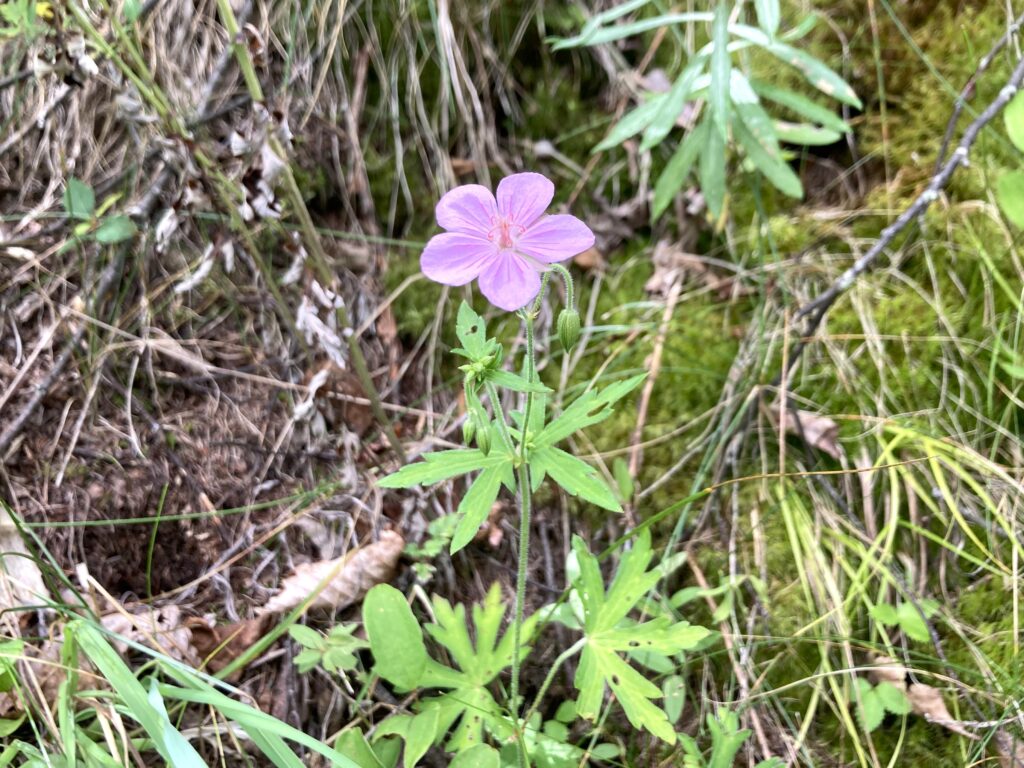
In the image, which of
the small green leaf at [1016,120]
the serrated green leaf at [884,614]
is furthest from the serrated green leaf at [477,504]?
the small green leaf at [1016,120]

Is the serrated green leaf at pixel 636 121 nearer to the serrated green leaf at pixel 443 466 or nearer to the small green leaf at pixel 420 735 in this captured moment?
the serrated green leaf at pixel 443 466

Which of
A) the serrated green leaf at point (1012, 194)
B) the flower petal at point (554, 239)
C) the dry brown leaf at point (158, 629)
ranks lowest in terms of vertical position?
the dry brown leaf at point (158, 629)

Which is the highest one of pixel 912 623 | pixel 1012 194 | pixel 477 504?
pixel 1012 194

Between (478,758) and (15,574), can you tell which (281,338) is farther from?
(478,758)

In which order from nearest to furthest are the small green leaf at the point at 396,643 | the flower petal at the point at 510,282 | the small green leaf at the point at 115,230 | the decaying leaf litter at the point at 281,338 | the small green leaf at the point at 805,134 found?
the flower petal at the point at 510,282 → the small green leaf at the point at 396,643 → the decaying leaf litter at the point at 281,338 → the small green leaf at the point at 115,230 → the small green leaf at the point at 805,134

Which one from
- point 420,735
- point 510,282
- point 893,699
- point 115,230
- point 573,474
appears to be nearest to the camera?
point 510,282

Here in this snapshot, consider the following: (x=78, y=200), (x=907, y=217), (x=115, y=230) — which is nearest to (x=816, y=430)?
(x=907, y=217)

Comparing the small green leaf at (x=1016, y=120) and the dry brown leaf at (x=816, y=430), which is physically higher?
the small green leaf at (x=1016, y=120)

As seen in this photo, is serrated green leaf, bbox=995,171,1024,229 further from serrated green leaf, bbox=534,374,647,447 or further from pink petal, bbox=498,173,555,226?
pink petal, bbox=498,173,555,226
